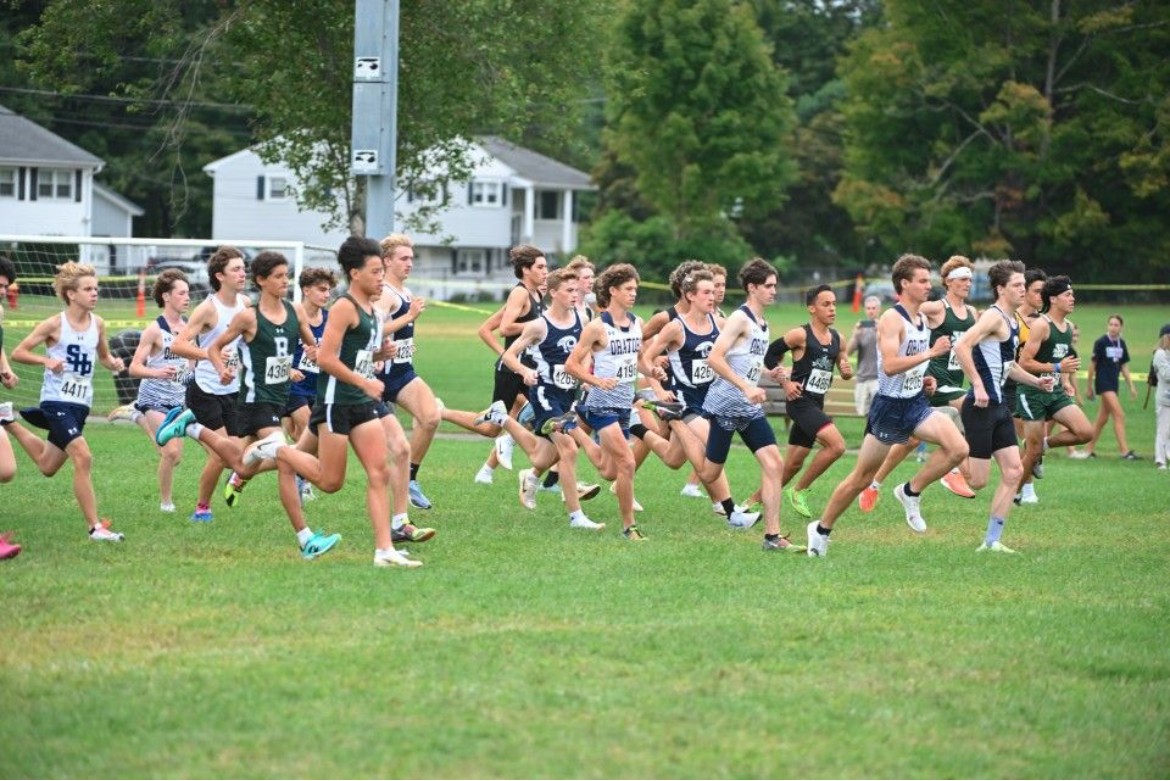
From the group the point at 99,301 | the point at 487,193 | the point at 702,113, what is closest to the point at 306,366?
the point at 99,301

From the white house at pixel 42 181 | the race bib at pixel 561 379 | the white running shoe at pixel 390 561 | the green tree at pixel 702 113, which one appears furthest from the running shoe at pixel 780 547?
the green tree at pixel 702 113

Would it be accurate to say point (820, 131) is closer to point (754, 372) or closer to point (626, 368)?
point (626, 368)

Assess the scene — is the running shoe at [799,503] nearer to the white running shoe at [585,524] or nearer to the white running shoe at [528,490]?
the white running shoe at [585,524]

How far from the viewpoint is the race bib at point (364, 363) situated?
11180 mm

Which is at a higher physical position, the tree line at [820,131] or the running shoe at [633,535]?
the tree line at [820,131]

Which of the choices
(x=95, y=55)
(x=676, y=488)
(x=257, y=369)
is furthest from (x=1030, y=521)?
(x=95, y=55)

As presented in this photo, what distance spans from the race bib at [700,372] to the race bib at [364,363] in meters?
3.92

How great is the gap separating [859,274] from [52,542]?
7361 centimetres

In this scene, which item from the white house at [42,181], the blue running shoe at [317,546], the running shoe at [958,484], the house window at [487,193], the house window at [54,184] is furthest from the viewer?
the house window at [487,193]

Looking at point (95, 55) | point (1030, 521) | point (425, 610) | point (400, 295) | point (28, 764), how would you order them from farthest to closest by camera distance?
1. point (95, 55)
2. point (1030, 521)
3. point (400, 295)
4. point (425, 610)
5. point (28, 764)

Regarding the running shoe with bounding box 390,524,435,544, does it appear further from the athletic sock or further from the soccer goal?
the soccer goal

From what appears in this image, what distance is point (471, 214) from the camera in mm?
86750

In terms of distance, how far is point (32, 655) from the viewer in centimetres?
834

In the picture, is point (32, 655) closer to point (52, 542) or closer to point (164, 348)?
point (52, 542)
